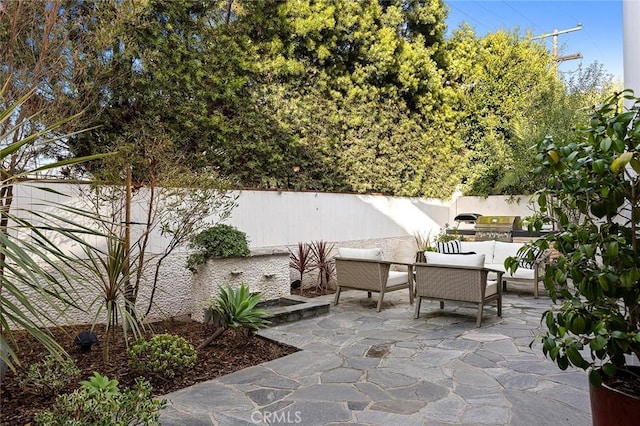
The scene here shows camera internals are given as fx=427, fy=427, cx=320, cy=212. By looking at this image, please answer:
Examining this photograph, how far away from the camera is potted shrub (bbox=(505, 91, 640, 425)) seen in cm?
186

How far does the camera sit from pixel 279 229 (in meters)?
7.24

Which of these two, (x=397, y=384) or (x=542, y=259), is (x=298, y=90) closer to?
(x=542, y=259)

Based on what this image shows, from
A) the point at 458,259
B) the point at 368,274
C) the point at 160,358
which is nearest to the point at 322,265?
the point at 368,274

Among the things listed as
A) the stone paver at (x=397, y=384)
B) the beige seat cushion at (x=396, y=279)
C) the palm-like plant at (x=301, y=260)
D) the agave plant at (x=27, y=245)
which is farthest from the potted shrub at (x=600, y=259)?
the palm-like plant at (x=301, y=260)

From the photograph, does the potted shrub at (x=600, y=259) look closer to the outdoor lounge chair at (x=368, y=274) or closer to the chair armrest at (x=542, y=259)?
the outdoor lounge chair at (x=368, y=274)

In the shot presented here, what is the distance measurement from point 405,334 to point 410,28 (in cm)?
771

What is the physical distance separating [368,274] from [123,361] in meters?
3.29

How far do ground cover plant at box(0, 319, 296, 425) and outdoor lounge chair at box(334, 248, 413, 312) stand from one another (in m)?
1.95

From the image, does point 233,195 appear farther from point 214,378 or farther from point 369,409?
point 369,409

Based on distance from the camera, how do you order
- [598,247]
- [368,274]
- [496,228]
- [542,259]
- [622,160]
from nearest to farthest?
1. [622,160]
2. [598,247]
3. [368,274]
4. [542,259]
5. [496,228]

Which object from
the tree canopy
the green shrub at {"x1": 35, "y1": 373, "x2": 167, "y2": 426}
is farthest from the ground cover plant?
the tree canopy

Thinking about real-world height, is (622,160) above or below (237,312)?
above

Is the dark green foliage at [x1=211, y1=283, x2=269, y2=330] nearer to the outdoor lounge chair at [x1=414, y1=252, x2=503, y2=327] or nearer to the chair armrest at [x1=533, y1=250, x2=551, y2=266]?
the outdoor lounge chair at [x1=414, y1=252, x2=503, y2=327]

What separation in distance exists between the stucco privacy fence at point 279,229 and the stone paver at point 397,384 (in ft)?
3.51
